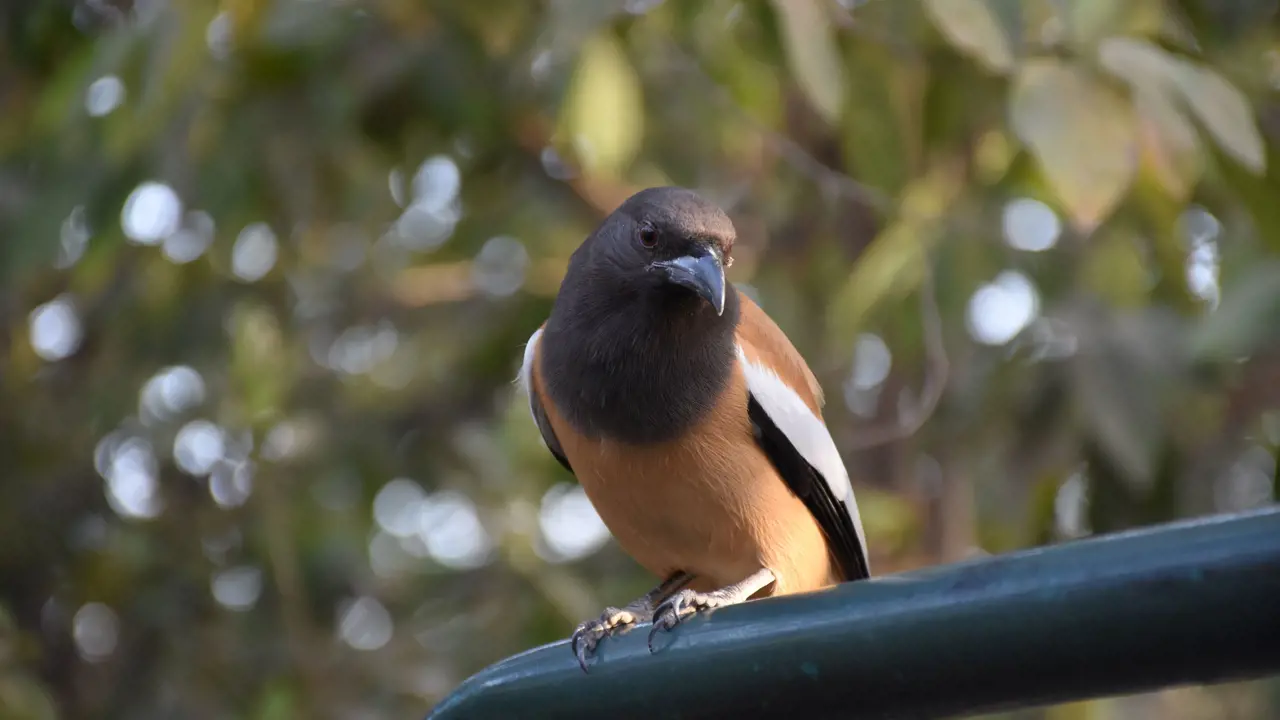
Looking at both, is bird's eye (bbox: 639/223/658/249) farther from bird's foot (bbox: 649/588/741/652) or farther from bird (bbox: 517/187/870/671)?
bird's foot (bbox: 649/588/741/652)

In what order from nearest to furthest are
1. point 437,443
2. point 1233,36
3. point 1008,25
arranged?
1. point 1008,25
2. point 1233,36
3. point 437,443

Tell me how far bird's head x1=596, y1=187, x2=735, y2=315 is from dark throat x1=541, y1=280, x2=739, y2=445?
4 cm

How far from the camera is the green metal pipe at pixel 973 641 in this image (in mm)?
1414

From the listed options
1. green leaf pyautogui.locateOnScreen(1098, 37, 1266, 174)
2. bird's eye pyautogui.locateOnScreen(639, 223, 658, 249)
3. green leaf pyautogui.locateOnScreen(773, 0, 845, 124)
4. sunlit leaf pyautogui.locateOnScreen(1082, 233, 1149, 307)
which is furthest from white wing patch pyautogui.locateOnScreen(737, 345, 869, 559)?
→ sunlit leaf pyautogui.locateOnScreen(1082, 233, 1149, 307)

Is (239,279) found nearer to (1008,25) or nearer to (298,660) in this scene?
(298,660)

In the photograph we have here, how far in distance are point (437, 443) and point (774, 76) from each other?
1.81 meters

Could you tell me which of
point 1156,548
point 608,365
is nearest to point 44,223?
point 608,365

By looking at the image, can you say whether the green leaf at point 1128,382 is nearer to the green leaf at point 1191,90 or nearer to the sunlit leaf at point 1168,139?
the sunlit leaf at point 1168,139

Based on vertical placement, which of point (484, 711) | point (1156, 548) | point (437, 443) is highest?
point (1156, 548)

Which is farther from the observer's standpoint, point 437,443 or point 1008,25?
point 437,443

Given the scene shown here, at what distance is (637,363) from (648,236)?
25 centimetres

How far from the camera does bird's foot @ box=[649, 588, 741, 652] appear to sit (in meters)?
1.94

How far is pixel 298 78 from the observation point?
172 inches

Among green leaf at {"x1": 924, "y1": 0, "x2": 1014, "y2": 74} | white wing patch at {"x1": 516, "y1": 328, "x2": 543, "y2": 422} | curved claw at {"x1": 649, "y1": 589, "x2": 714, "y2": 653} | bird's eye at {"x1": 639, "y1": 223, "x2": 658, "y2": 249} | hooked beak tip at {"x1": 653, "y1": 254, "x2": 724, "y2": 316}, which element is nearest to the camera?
curved claw at {"x1": 649, "y1": 589, "x2": 714, "y2": 653}
